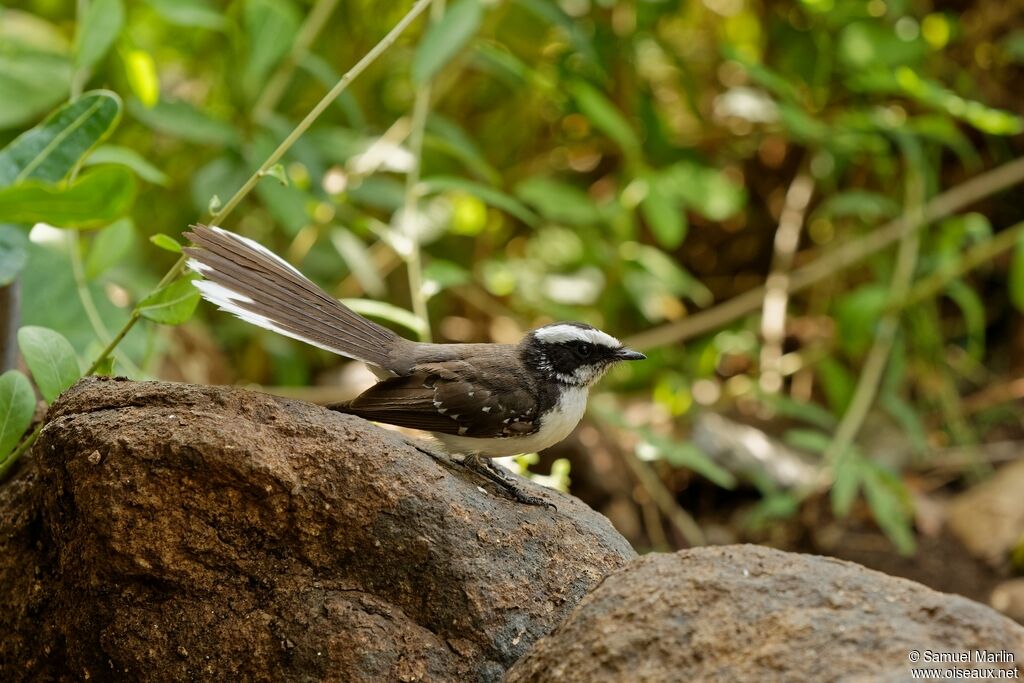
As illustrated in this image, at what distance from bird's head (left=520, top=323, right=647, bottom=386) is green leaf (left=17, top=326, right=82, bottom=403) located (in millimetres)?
1759

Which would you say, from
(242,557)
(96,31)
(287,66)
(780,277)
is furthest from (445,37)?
(780,277)

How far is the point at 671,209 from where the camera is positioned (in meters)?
7.31

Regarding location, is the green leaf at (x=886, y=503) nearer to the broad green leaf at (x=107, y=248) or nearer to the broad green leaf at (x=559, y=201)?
the broad green leaf at (x=559, y=201)

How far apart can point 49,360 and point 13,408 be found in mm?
206

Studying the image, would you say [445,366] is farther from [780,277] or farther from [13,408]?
[780,277]

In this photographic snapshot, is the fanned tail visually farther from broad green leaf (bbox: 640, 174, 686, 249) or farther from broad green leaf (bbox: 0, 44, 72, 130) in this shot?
broad green leaf (bbox: 640, 174, 686, 249)

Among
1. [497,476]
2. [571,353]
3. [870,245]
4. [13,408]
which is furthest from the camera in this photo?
[870,245]

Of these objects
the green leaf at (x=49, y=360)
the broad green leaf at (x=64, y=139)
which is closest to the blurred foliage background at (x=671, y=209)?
the broad green leaf at (x=64, y=139)

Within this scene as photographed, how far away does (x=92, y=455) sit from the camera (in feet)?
10.5

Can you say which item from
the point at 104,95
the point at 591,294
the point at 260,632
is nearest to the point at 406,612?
the point at 260,632

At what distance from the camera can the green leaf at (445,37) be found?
5329mm

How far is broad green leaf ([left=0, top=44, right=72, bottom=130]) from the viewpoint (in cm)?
507

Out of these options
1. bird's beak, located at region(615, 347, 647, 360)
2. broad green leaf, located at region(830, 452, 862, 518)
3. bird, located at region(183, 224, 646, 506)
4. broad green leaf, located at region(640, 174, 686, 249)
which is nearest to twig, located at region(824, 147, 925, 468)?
broad green leaf, located at region(830, 452, 862, 518)

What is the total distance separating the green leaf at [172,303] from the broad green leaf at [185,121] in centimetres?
241
